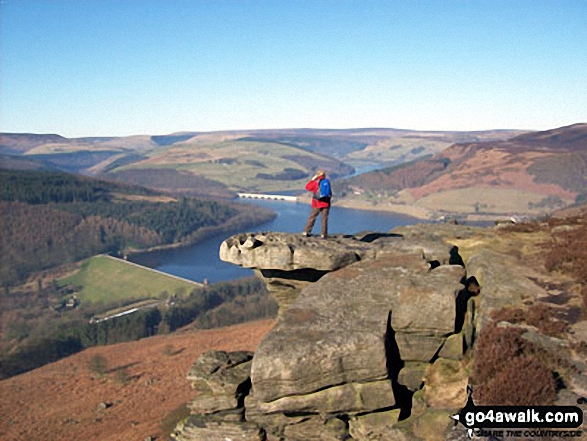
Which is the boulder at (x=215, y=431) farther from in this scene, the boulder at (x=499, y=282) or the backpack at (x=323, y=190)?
the backpack at (x=323, y=190)

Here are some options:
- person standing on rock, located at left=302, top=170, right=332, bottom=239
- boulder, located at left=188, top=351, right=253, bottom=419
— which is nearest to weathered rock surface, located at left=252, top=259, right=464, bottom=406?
person standing on rock, located at left=302, top=170, right=332, bottom=239

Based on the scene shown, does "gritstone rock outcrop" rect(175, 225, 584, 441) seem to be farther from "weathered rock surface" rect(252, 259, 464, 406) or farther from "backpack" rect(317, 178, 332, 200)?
→ "backpack" rect(317, 178, 332, 200)

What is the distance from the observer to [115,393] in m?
41.2

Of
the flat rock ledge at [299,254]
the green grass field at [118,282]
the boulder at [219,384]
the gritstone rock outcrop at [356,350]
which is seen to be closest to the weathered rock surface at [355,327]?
the gritstone rock outcrop at [356,350]

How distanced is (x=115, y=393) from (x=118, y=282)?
121401mm

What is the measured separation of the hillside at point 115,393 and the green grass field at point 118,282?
81.9 m

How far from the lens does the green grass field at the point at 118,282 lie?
14025cm

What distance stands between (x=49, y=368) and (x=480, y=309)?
55728 mm

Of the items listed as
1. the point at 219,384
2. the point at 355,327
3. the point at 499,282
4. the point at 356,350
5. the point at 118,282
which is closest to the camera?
the point at 356,350

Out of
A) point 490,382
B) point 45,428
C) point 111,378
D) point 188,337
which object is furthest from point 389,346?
point 188,337

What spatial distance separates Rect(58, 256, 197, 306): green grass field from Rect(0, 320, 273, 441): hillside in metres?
81.9

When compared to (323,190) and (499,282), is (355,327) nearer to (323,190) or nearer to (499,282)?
(499,282)

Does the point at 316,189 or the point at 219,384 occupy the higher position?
the point at 316,189

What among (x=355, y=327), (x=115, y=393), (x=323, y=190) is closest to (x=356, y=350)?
(x=355, y=327)
